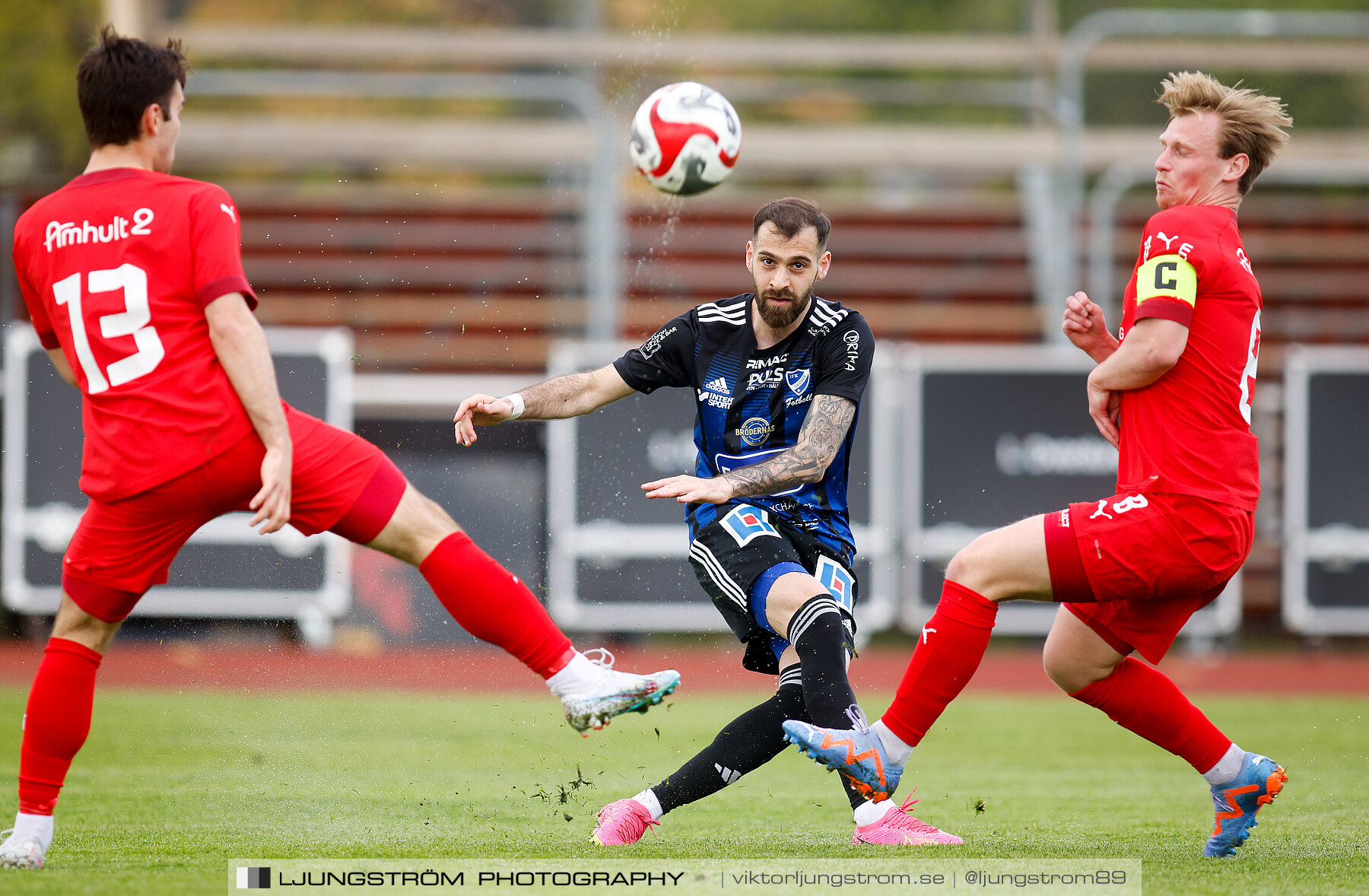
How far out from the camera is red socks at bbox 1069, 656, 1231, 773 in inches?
165

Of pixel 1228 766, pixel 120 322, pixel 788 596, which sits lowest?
pixel 1228 766

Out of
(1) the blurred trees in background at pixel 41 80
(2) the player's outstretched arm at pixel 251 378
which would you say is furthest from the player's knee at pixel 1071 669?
(1) the blurred trees in background at pixel 41 80

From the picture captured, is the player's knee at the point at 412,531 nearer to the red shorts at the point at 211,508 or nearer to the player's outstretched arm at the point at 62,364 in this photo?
the red shorts at the point at 211,508

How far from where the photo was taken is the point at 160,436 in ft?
11.8

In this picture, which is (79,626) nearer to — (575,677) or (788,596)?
(575,677)

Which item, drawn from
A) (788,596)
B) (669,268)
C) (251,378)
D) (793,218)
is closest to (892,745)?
(788,596)

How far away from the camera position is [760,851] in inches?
162

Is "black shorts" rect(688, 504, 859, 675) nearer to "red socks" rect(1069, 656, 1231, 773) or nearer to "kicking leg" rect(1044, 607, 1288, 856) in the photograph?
"kicking leg" rect(1044, 607, 1288, 856)

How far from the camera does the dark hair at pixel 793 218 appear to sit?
4.26 metres

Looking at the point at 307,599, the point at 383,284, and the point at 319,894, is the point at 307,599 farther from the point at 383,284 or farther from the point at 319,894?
the point at 319,894

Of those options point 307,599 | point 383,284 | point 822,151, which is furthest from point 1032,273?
point 307,599

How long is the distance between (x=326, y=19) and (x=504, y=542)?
10.2 metres

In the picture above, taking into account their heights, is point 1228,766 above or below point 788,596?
below

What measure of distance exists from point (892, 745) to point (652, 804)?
2.86ft
